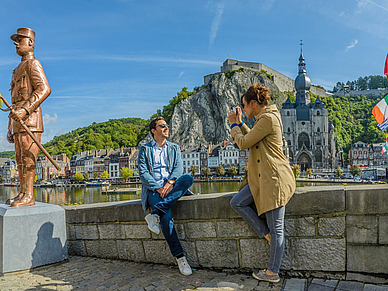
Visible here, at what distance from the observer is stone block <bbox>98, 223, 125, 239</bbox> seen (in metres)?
4.34

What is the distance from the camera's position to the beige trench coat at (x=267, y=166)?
9.61ft

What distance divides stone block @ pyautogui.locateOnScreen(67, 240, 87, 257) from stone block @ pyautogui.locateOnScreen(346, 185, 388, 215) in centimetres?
365

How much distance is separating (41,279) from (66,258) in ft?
2.39

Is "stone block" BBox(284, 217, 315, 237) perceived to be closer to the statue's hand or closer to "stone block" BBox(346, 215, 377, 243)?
"stone block" BBox(346, 215, 377, 243)

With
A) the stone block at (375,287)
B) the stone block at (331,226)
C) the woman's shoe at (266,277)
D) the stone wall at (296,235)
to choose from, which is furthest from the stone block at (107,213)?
the stone block at (375,287)

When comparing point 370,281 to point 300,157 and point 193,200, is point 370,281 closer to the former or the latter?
point 193,200

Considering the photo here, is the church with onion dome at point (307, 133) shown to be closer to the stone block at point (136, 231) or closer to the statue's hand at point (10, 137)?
the stone block at point (136, 231)

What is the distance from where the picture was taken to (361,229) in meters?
3.00

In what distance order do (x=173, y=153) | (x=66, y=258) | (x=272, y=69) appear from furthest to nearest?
(x=272, y=69) → (x=66, y=258) → (x=173, y=153)

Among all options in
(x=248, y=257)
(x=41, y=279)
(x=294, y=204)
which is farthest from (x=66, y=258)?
(x=294, y=204)

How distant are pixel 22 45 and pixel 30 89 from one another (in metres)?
0.68

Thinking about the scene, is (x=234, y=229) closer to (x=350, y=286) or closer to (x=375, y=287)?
(x=350, y=286)

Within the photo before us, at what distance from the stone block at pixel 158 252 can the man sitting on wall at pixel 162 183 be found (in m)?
0.36

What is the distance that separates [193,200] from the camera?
3717 mm
